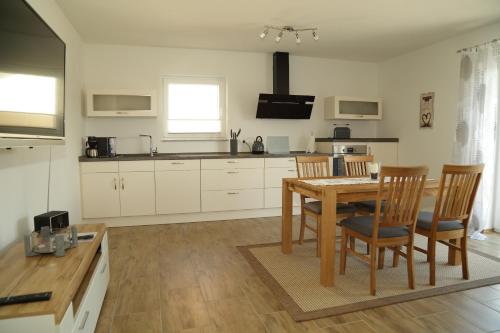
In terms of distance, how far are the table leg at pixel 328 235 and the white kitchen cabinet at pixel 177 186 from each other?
229 centimetres

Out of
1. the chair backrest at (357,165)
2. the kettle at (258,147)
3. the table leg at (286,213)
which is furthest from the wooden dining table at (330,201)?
the kettle at (258,147)

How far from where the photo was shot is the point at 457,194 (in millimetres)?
2508

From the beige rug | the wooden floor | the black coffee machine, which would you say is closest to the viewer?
the wooden floor

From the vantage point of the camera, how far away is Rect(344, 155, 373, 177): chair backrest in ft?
11.8

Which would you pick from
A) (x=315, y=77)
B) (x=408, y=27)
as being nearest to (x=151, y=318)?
(x=408, y=27)

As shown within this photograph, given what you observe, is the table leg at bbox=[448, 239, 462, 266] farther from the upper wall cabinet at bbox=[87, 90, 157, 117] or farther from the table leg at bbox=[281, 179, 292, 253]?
the upper wall cabinet at bbox=[87, 90, 157, 117]

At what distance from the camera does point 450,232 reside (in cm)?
254

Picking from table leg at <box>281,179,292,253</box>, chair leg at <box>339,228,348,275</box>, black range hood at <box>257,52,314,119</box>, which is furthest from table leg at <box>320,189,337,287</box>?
black range hood at <box>257,52,314,119</box>

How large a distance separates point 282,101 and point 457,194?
114 inches

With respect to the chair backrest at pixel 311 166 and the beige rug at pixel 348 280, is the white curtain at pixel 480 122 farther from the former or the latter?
the chair backrest at pixel 311 166

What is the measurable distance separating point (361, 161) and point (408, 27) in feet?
5.76

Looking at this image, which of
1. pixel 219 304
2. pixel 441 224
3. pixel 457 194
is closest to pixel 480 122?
pixel 457 194

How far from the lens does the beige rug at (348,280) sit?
224cm

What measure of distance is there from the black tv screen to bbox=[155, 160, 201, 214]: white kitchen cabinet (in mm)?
1897
